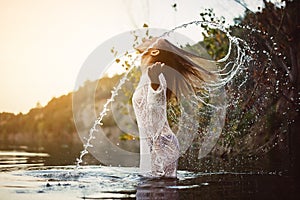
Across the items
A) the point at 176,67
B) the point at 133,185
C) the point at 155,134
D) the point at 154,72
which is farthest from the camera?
the point at 176,67

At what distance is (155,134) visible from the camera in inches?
303

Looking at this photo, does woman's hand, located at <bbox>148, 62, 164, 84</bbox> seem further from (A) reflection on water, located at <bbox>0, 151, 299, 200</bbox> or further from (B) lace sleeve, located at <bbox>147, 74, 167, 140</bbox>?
(A) reflection on water, located at <bbox>0, 151, 299, 200</bbox>

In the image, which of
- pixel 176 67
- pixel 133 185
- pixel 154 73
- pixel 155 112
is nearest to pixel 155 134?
pixel 155 112

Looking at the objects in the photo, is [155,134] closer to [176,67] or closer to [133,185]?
[133,185]

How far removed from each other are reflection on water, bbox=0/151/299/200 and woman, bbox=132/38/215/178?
0.80ft

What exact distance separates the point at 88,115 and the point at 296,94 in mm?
6588

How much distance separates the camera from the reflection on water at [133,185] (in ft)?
20.3

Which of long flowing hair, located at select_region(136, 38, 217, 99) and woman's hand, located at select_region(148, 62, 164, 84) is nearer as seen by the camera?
woman's hand, located at select_region(148, 62, 164, 84)

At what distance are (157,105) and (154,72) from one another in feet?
1.50

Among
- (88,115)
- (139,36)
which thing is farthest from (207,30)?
(88,115)

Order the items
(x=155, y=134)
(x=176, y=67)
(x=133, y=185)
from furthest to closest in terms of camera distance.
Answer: (x=176, y=67) < (x=155, y=134) < (x=133, y=185)

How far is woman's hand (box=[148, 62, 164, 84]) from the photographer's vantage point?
7.82m

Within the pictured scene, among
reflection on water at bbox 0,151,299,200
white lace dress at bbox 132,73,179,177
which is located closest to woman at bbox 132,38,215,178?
white lace dress at bbox 132,73,179,177

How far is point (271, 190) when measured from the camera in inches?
270
